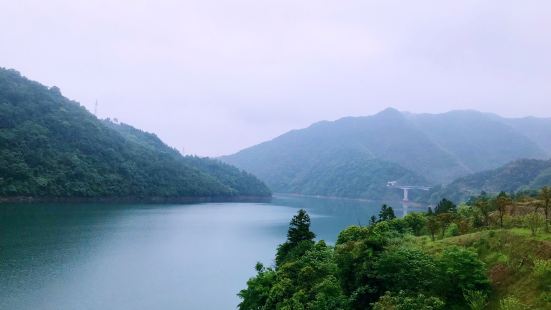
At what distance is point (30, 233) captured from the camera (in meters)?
51.5

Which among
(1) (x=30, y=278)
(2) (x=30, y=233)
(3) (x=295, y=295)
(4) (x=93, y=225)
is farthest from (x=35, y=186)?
(3) (x=295, y=295)

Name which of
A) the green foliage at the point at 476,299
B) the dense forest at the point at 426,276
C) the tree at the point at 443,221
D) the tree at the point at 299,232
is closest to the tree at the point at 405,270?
the dense forest at the point at 426,276

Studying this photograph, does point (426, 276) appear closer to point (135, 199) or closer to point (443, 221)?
point (443, 221)

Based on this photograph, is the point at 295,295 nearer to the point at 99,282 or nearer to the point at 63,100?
the point at 99,282

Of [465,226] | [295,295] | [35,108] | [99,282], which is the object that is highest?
[35,108]

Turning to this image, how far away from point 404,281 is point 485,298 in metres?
3.18

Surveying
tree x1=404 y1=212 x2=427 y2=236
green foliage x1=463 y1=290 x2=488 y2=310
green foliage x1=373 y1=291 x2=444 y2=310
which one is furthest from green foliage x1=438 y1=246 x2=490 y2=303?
tree x1=404 y1=212 x2=427 y2=236

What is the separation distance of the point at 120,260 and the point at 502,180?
140229mm

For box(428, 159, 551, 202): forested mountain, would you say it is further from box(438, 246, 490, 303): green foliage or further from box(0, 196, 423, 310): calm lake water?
box(438, 246, 490, 303): green foliage

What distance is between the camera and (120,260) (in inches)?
1753

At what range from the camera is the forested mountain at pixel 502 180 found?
13888 centimetres

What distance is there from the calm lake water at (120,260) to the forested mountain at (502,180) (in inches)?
3673

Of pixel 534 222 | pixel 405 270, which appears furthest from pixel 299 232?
pixel 534 222

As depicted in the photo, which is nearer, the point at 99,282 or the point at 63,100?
the point at 99,282
